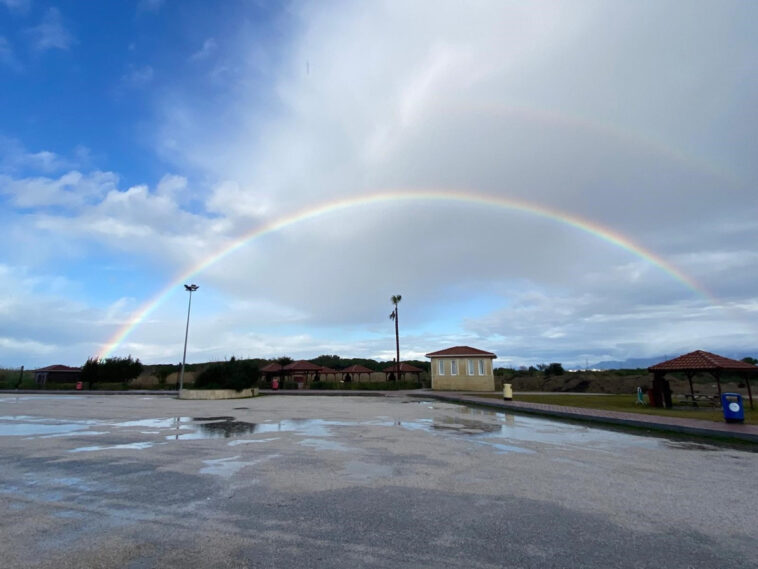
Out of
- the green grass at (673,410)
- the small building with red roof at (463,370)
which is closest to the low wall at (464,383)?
the small building with red roof at (463,370)

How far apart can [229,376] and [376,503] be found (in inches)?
1222

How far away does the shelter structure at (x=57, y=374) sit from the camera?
186ft

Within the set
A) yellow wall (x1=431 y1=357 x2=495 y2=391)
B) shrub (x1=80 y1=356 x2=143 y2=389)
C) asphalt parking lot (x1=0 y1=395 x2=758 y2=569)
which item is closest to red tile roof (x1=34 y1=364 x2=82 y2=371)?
shrub (x1=80 y1=356 x2=143 y2=389)

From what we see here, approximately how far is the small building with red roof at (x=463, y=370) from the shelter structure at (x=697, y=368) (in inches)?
711

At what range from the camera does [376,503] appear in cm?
543

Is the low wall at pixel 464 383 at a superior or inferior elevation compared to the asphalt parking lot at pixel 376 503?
superior

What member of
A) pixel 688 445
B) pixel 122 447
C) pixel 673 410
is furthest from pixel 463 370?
pixel 122 447

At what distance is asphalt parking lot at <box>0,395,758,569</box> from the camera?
3.91 metres

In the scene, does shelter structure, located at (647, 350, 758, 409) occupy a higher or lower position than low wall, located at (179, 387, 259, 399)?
higher

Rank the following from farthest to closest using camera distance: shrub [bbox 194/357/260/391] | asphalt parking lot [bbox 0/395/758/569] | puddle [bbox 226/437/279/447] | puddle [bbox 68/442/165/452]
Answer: shrub [bbox 194/357/260/391], puddle [bbox 226/437/279/447], puddle [bbox 68/442/165/452], asphalt parking lot [bbox 0/395/758/569]

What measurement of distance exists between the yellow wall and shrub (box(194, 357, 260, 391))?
16.1m

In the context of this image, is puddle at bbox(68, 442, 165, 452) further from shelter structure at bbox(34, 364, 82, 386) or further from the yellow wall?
shelter structure at bbox(34, 364, 82, 386)

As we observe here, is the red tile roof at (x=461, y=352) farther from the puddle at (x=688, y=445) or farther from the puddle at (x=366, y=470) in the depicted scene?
the puddle at (x=366, y=470)

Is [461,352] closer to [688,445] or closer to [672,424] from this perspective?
[672,424]
